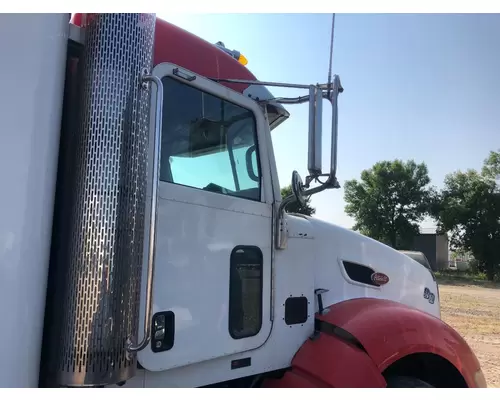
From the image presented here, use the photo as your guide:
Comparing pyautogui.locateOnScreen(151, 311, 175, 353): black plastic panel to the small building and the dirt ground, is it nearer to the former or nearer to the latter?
the dirt ground

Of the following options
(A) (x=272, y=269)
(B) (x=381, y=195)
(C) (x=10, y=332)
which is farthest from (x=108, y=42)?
(B) (x=381, y=195)

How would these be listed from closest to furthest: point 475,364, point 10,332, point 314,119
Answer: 1. point 10,332
2. point 314,119
3. point 475,364

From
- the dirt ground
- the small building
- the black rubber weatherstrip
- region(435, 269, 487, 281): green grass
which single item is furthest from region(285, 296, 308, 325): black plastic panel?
the small building

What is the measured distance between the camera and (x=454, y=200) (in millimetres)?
34562

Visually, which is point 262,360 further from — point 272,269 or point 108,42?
point 108,42

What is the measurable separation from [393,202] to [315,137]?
3599 cm

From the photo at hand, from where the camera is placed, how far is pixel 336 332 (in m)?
2.49

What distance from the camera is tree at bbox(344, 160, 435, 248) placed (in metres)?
35.4

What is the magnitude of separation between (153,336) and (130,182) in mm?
657

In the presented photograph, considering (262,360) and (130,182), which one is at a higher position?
(130,182)

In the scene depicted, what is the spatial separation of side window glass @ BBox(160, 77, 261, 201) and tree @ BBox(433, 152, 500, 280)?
34612 mm

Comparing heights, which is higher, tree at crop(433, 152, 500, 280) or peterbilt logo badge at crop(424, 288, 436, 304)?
tree at crop(433, 152, 500, 280)

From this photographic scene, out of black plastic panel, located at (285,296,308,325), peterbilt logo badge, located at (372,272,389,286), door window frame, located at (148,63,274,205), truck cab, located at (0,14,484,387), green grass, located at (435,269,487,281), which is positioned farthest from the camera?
green grass, located at (435,269,487,281)

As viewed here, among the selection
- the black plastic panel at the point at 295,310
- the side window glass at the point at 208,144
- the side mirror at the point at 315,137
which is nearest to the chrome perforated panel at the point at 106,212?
the side window glass at the point at 208,144
